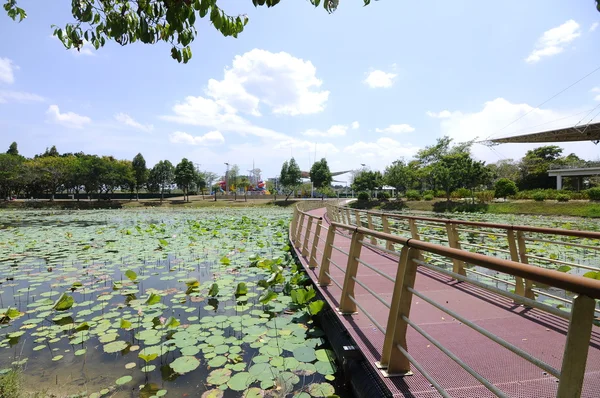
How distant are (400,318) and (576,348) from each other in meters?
1.21

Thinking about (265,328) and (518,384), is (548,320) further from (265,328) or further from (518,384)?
(265,328)

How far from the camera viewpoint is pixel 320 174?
5528 cm

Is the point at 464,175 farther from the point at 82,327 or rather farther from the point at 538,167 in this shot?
the point at 82,327

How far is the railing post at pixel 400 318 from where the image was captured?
2207 mm

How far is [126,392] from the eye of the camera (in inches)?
113

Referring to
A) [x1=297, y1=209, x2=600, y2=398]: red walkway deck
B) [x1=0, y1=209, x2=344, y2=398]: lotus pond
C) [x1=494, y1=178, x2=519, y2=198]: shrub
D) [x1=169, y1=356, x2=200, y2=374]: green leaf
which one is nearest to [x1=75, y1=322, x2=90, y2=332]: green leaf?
[x1=0, y1=209, x2=344, y2=398]: lotus pond

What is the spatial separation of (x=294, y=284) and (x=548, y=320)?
3446 mm

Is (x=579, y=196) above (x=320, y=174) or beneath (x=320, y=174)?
beneath

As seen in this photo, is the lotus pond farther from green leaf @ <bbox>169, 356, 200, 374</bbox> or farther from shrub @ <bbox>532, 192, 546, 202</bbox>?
shrub @ <bbox>532, 192, 546, 202</bbox>

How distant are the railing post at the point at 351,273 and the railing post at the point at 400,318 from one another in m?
1.03

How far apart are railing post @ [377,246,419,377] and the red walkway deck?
8 cm

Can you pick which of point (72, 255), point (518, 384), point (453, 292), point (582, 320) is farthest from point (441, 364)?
point (72, 255)

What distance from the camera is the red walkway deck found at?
2086 mm

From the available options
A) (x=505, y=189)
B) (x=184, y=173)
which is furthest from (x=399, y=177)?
(x=184, y=173)
